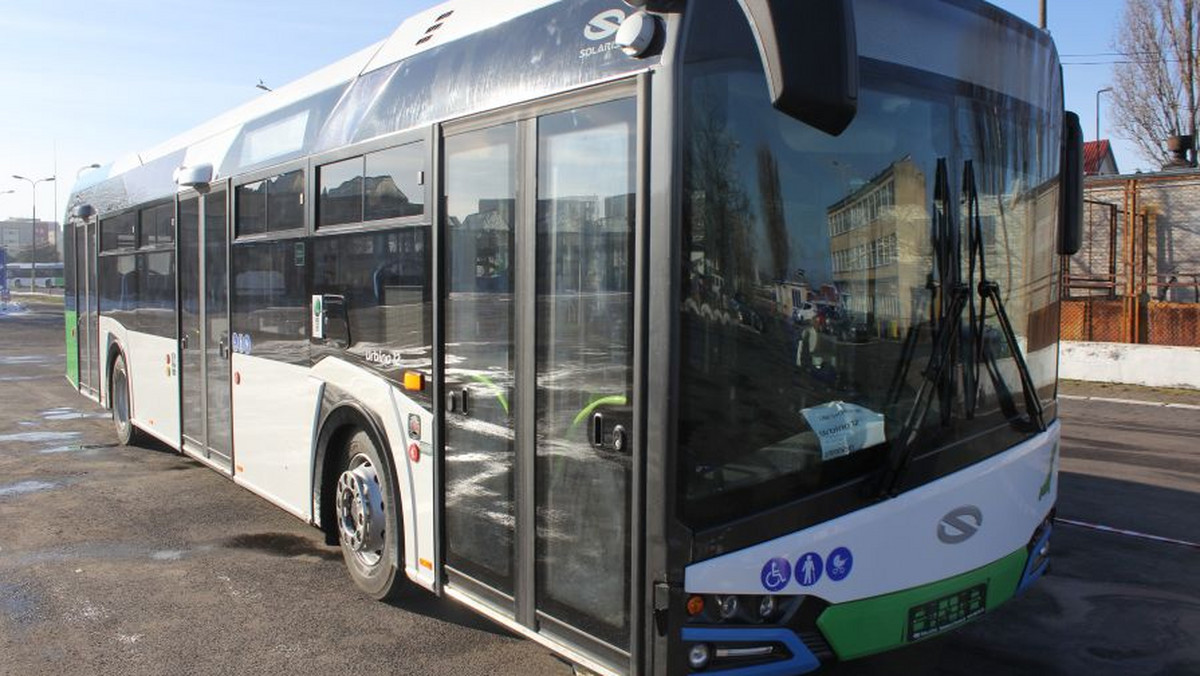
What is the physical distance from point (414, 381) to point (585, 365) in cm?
137

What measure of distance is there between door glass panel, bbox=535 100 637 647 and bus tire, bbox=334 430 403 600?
5.00 ft

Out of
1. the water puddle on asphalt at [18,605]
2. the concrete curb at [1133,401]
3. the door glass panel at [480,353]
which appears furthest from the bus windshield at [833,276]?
the concrete curb at [1133,401]

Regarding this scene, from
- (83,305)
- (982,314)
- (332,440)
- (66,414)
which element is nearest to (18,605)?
(332,440)

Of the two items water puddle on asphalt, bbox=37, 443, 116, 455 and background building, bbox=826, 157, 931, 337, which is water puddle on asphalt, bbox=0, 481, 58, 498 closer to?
water puddle on asphalt, bbox=37, 443, 116, 455

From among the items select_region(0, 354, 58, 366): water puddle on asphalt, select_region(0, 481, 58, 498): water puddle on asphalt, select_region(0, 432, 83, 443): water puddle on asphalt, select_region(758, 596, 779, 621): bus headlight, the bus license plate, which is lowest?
select_region(0, 481, 58, 498): water puddle on asphalt

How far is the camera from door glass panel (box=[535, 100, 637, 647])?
3.30 meters

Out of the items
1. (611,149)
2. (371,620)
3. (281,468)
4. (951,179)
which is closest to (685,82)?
(611,149)

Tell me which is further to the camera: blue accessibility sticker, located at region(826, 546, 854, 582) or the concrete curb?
the concrete curb

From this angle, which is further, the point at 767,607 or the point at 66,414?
the point at 66,414

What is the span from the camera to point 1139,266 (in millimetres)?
22531

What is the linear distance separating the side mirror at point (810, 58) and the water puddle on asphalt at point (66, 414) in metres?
12.6

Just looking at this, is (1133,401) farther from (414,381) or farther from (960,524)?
(414,381)

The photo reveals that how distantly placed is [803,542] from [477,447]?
1.56m

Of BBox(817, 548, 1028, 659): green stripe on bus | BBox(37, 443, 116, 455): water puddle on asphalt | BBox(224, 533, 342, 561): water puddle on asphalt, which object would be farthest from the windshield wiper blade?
BBox(37, 443, 116, 455): water puddle on asphalt
